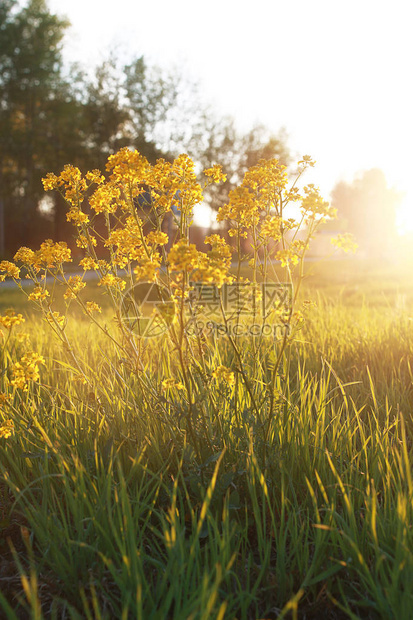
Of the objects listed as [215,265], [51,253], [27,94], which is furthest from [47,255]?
[27,94]

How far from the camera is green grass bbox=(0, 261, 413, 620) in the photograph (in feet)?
4.55

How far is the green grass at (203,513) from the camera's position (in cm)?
139

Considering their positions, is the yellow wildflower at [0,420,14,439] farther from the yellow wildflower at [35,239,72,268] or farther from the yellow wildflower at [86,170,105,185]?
the yellow wildflower at [86,170,105,185]

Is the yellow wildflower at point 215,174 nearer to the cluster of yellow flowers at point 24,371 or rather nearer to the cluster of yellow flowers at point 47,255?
the cluster of yellow flowers at point 47,255

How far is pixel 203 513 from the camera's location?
1.40 m

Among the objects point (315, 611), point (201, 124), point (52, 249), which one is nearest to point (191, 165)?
point (52, 249)

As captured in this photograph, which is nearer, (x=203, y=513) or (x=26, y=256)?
(x=203, y=513)

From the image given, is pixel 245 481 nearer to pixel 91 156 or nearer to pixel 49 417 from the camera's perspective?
pixel 49 417

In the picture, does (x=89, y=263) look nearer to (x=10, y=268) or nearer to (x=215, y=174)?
(x=10, y=268)

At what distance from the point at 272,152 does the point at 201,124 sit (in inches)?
226

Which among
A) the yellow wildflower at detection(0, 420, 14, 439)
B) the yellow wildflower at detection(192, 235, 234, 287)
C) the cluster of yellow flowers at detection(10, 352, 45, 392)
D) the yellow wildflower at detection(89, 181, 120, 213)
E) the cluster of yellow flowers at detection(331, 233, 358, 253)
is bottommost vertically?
the yellow wildflower at detection(0, 420, 14, 439)

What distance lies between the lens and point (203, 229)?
31.8 metres

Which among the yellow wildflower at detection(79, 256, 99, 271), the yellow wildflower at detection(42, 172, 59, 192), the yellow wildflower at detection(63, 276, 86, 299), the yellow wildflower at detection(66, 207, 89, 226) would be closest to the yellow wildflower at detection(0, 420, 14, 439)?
the yellow wildflower at detection(63, 276, 86, 299)

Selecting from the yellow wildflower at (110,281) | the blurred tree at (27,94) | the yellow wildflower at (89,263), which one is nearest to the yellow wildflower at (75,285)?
the yellow wildflower at (89,263)
